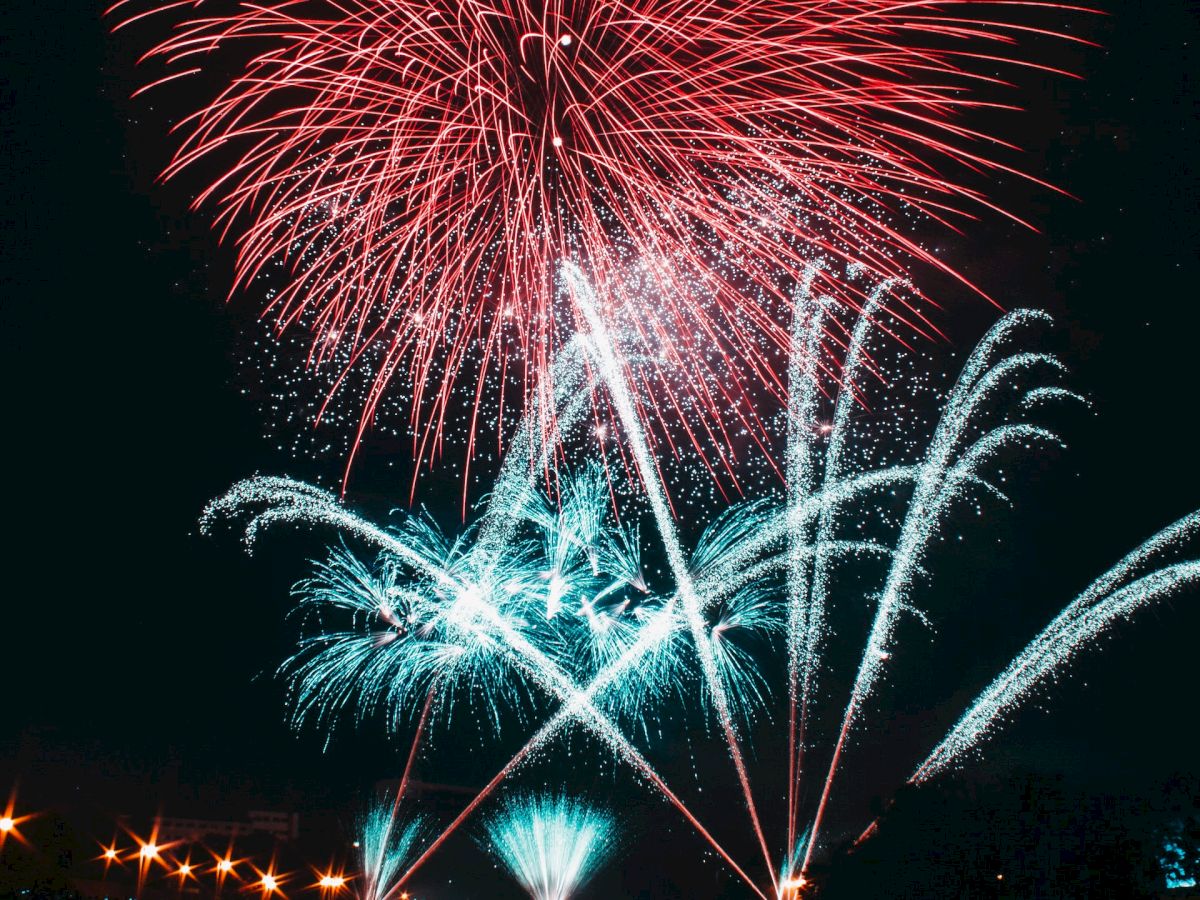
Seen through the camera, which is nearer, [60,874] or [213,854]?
[60,874]

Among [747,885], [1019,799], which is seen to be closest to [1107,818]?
[1019,799]

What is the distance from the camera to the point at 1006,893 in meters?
12.0

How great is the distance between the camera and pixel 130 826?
30.1 metres

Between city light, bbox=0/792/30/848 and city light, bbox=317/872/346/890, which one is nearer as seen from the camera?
city light, bbox=0/792/30/848

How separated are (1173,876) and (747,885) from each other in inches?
530

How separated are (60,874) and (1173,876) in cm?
2512

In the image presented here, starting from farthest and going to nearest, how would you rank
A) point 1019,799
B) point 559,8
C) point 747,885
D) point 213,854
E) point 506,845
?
point 506,845 → point 213,854 → point 747,885 → point 1019,799 → point 559,8

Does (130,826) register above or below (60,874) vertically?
above

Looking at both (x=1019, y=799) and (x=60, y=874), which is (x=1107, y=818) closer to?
(x=1019, y=799)

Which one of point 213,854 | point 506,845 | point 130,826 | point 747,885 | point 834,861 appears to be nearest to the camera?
point 834,861

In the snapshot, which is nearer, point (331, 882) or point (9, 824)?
point (9, 824)

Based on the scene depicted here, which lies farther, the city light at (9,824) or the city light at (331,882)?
the city light at (331,882)

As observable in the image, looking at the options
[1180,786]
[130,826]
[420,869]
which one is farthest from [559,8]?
[420,869]

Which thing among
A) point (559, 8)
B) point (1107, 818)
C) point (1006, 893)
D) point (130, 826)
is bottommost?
point (1006, 893)
